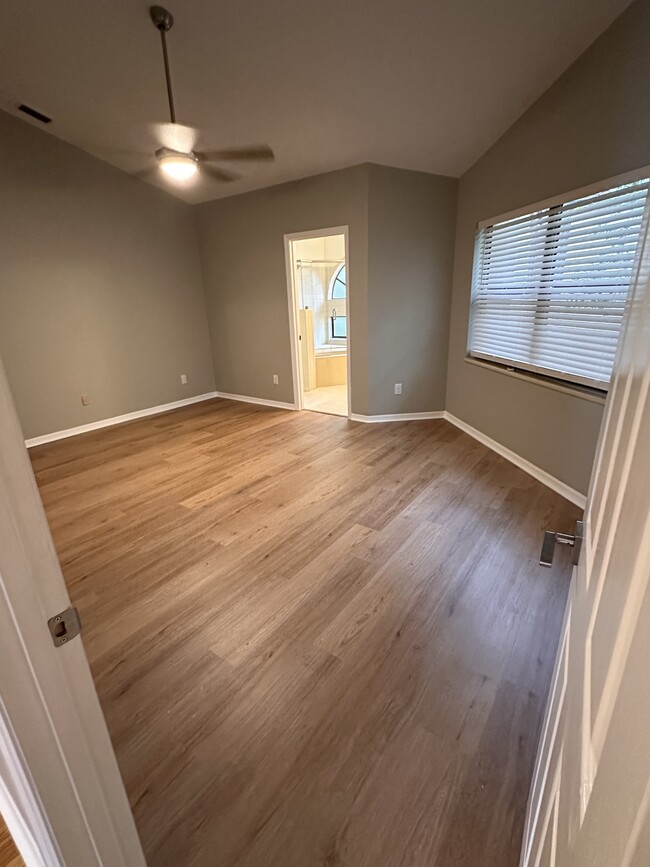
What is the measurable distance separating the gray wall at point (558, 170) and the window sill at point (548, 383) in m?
0.04

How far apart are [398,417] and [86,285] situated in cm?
370

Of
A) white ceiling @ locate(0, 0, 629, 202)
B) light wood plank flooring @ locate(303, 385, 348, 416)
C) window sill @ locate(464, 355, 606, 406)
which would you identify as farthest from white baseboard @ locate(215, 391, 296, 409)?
white ceiling @ locate(0, 0, 629, 202)

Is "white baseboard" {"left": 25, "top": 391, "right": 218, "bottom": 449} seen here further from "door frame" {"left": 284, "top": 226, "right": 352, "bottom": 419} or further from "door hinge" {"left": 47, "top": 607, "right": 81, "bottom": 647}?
"door hinge" {"left": 47, "top": 607, "right": 81, "bottom": 647}

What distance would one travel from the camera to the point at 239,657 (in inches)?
61.9

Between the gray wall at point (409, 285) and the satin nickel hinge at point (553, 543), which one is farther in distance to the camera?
the gray wall at point (409, 285)

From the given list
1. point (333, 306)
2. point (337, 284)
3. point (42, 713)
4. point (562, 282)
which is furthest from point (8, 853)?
point (337, 284)

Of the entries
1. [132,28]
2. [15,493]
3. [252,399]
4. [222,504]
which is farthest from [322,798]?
[252,399]

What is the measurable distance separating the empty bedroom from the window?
74.1 inches

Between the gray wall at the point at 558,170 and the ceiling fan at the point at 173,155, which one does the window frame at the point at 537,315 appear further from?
the ceiling fan at the point at 173,155

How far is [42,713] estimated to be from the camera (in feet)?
1.81

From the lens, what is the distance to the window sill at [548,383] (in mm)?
2461

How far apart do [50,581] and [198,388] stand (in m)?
5.27

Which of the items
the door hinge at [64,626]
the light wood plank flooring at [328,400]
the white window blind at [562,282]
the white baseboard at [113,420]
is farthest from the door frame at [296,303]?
the door hinge at [64,626]

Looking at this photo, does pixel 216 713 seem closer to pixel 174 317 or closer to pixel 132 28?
pixel 132 28
